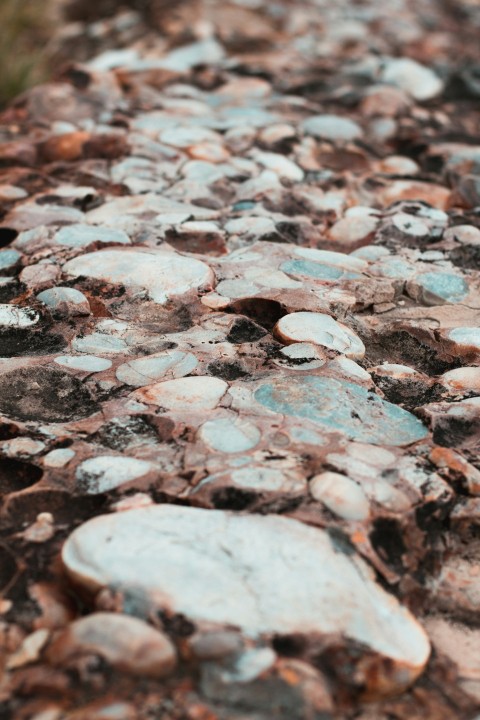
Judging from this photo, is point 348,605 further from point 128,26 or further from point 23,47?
point 23,47

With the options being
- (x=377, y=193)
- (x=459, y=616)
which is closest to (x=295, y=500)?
(x=459, y=616)

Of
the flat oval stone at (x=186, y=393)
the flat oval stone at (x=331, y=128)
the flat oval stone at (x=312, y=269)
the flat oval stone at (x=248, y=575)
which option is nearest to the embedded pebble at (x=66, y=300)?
the flat oval stone at (x=186, y=393)

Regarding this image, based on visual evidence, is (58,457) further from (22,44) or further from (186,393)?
(22,44)

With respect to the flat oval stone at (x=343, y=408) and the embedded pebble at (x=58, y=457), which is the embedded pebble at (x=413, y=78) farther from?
the embedded pebble at (x=58, y=457)

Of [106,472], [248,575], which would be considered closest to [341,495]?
[248,575]

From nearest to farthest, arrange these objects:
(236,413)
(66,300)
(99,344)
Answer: (236,413) → (99,344) → (66,300)

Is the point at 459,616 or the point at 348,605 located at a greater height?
the point at 348,605
